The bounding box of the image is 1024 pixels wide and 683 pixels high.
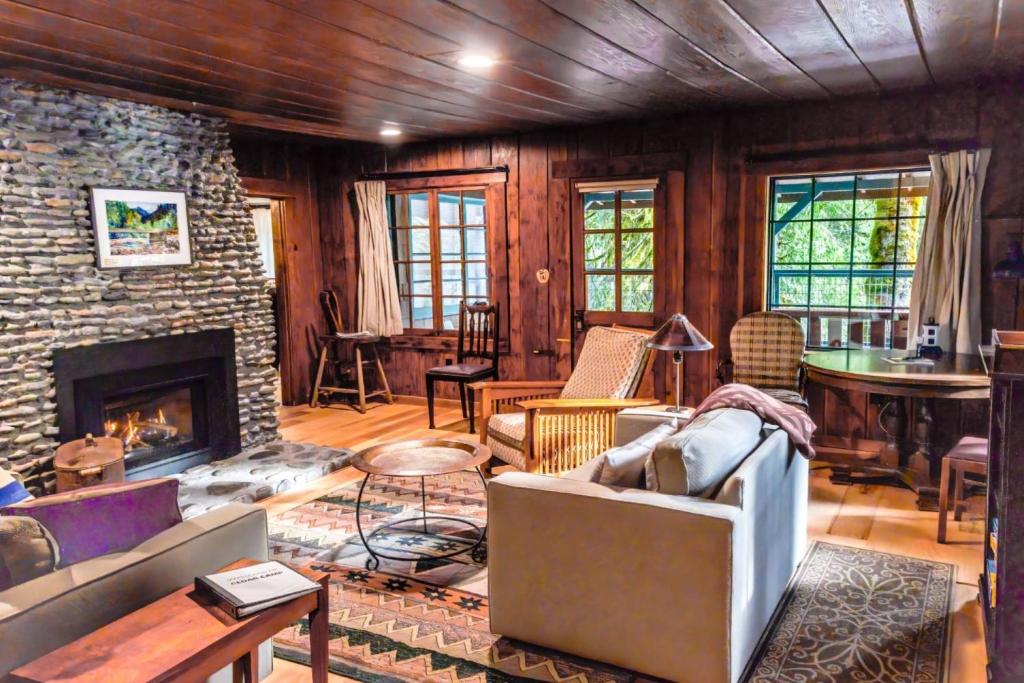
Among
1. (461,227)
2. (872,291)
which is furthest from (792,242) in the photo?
(461,227)

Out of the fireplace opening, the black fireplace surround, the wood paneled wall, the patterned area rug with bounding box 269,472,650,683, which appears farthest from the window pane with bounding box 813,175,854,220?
the fireplace opening

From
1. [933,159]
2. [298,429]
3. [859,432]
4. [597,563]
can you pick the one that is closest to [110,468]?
[298,429]

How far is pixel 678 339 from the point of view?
3580 mm

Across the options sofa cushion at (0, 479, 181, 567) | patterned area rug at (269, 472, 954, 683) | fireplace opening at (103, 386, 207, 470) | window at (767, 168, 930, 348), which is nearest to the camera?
sofa cushion at (0, 479, 181, 567)

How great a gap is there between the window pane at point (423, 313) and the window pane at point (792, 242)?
117 inches

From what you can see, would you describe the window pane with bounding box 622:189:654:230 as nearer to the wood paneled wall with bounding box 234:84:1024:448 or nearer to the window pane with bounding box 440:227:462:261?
the wood paneled wall with bounding box 234:84:1024:448

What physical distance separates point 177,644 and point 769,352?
4004 millimetres

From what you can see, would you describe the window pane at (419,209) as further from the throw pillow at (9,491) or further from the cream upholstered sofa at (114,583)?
the cream upholstered sofa at (114,583)

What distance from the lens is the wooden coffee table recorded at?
10.7 feet

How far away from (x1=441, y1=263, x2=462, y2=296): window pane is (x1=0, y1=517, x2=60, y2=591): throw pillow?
481cm

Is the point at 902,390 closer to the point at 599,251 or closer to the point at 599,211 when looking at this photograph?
the point at 599,251

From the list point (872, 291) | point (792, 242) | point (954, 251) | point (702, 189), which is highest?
point (702, 189)

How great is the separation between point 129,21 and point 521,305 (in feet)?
12.3

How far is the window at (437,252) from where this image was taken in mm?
6316
